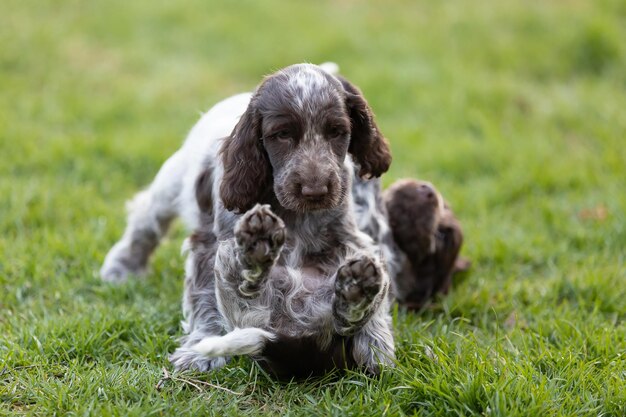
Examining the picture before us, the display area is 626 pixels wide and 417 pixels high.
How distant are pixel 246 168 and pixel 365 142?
0.67 m

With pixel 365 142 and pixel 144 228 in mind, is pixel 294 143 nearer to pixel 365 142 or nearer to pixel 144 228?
pixel 365 142

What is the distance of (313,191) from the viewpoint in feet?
12.5

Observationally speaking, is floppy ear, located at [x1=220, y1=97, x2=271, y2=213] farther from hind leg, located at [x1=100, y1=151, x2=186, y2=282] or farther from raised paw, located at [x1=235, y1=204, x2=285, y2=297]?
hind leg, located at [x1=100, y1=151, x2=186, y2=282]

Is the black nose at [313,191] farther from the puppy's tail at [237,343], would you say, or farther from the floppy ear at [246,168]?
the puppy's tail at [237,343]

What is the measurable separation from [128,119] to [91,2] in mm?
Answer: 3383

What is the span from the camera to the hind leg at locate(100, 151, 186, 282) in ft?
17.3

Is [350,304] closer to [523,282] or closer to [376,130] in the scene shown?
[376,130]

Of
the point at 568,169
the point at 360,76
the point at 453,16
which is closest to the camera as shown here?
the point at 568,169

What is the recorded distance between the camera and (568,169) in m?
7.66

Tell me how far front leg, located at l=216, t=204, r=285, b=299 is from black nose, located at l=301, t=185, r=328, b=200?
0.87 ft

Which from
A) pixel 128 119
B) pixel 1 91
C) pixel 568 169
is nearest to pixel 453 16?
pixel 568 169

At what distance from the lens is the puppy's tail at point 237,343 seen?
3650 millimetres

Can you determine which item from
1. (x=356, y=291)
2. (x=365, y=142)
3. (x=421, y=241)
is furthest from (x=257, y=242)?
(x=421, y=241)

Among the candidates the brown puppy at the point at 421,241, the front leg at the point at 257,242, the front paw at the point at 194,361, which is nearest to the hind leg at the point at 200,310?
the front paw at the point at 194,361
